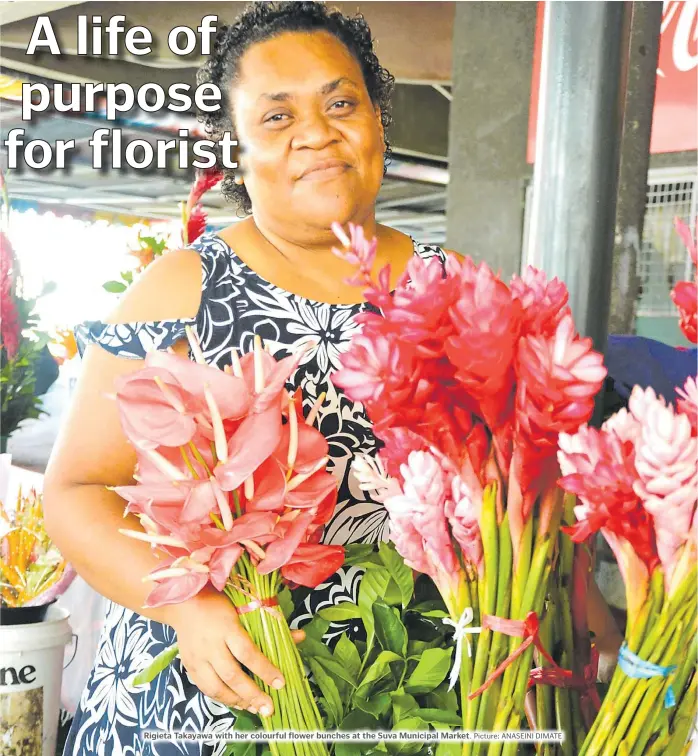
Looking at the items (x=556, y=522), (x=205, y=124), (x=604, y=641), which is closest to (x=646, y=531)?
(x=556, y=522)

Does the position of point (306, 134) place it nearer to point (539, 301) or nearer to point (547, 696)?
point (539, 301)

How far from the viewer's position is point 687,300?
0.49 m

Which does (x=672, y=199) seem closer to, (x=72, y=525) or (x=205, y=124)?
(x=205, y=124)

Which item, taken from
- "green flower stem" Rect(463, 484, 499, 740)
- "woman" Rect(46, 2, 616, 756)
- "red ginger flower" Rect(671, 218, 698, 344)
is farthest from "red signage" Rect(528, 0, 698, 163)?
"green flower stem" Rect(463, 484, 499, 740)

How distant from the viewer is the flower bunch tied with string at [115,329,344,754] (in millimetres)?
463

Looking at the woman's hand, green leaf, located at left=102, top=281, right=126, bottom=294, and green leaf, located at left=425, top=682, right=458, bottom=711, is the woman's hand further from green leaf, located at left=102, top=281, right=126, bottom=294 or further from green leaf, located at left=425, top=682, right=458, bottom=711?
green leaf, located at left=102, top=281, right=126, bottom=294

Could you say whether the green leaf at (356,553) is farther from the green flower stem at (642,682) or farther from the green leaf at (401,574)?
the green flower stem at (642,682)

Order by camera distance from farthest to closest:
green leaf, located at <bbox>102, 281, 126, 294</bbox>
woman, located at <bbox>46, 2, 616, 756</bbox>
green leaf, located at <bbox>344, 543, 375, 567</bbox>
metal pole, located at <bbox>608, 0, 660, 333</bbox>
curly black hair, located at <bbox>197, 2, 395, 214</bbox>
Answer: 1. metal pole, located at <bbox>608, 0, 660, 333</bbox>
2. green leaf, located at <bbox>102, 281, 126, 294</bbox>
3. curly black hair, located at <bbox>197, 2, 395, 214</bbox>
4. woman, located at <bbox>46, 2, 616, 756</bbox>
5. green leaf, located at <bbox>344, 543, 375, 567</bbox>

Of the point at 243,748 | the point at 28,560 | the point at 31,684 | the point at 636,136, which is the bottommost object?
the point at 31,684

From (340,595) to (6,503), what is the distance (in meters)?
1.15

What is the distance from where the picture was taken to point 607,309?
1.97ft

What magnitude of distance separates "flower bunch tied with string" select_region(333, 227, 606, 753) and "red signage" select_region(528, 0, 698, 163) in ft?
6.75

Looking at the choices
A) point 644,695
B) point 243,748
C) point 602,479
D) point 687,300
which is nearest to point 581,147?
point 687,300

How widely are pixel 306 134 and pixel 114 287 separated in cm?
89
